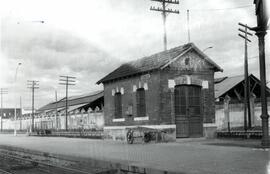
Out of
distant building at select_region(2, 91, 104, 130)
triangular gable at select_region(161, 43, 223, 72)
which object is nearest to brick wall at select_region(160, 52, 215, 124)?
triangular gable at select_region(161, 43, 223, 72)

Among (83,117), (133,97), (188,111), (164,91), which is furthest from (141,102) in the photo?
(83,117)

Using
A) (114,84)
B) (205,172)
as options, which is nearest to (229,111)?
(114,84)

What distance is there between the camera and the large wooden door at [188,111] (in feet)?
73.3

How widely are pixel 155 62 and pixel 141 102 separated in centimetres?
259

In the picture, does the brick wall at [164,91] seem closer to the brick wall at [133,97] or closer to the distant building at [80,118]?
the brick wall at [133,97]

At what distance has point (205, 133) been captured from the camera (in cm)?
2291

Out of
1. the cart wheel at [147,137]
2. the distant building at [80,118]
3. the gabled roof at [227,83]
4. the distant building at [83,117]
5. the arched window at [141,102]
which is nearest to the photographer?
the cart wheel at [147,137]

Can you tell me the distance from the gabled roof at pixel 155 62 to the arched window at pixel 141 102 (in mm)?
1200

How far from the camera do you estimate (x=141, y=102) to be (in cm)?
2367

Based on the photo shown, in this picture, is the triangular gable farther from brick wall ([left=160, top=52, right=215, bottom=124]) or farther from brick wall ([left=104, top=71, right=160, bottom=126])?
brick wall ([left=104, top=71, right=160, bottom=126])

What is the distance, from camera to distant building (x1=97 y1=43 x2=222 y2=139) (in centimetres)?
2191

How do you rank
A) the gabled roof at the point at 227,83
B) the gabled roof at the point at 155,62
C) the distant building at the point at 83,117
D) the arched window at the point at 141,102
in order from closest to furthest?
the gabled roof at the point at 155,62 < the arched window at the point at 141,102 < the gabled roof at the point at 227,83 < the distant building at the point at 83,117

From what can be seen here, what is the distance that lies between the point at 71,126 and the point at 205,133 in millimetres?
31916

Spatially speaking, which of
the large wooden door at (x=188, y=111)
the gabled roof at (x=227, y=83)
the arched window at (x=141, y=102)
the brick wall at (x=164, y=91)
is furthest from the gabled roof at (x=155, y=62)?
the gabled roof at (x=227, y=83)
